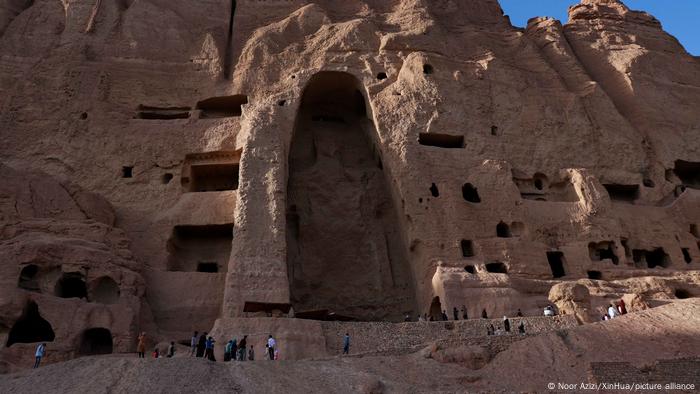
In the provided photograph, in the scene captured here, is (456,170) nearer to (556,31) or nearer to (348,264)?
(348,264)

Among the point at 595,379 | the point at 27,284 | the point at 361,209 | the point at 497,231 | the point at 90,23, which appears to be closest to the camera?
the point at 595,379

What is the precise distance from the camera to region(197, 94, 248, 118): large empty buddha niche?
2398 centimetres

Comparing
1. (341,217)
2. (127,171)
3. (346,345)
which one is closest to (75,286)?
(127,171)

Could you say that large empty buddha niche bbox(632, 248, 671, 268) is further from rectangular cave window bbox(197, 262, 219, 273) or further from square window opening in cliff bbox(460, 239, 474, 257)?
rectangular cave window bbox(197, 262, 219, 273)

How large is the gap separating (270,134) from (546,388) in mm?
13618

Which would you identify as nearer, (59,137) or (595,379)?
(595,379)

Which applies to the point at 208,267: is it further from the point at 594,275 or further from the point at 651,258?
the point at 651,258

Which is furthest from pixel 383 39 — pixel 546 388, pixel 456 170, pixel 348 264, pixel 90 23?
pixel 546 388

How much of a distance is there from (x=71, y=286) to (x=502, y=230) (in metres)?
13.9

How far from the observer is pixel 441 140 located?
900 inches

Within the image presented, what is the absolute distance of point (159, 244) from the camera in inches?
747

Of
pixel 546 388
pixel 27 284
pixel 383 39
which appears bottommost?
pixel 546 388

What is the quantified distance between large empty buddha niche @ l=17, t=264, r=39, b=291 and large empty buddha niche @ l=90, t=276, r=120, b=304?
1.43m

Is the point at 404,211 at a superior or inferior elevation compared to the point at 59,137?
inferior
